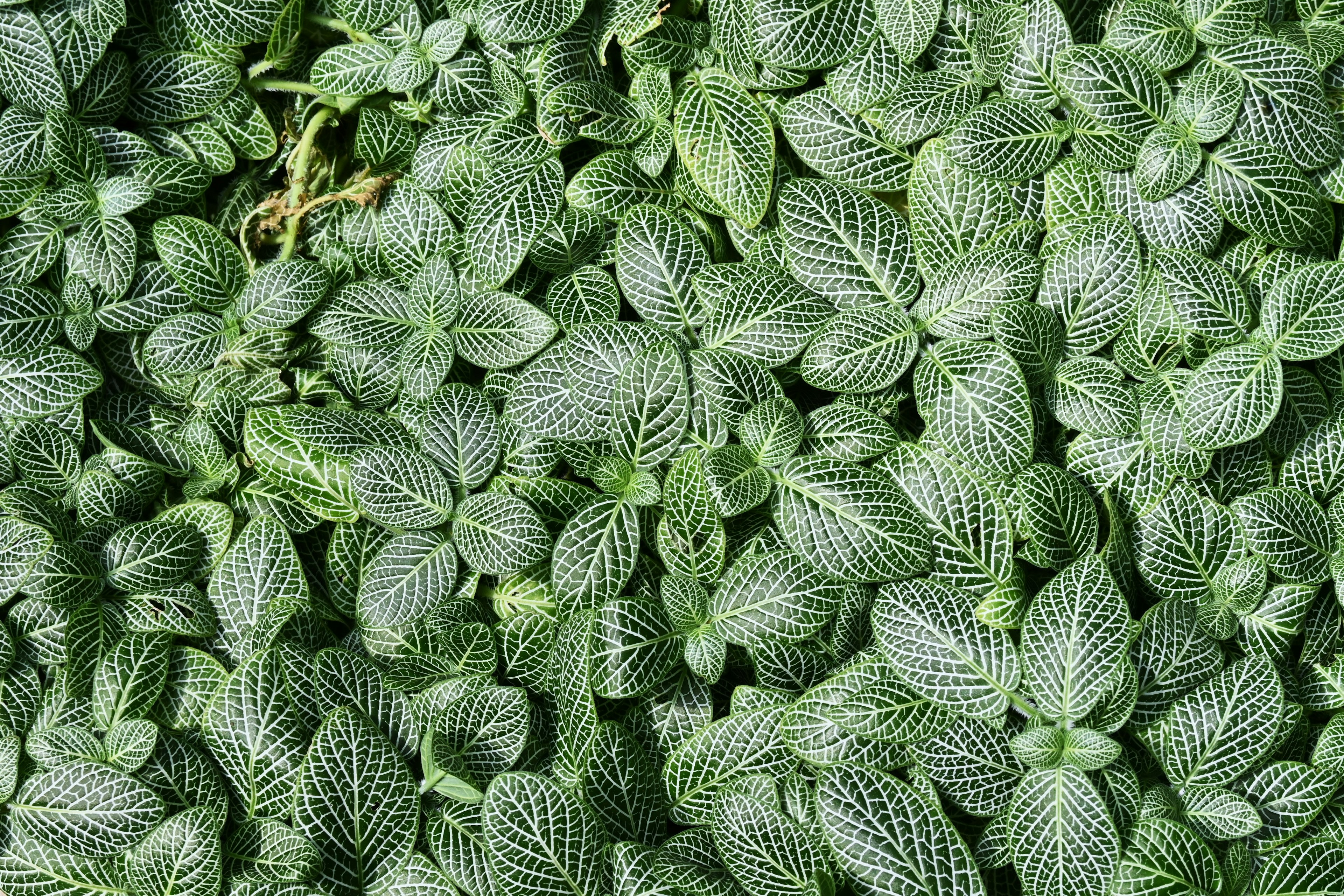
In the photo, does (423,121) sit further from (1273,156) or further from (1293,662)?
(1293,662)

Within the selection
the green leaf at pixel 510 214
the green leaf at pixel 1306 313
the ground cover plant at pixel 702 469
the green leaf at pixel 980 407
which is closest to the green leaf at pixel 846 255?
the ground cover plant at pixel 702 469

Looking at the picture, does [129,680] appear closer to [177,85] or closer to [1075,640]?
[177,85]

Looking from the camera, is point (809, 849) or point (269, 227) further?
point (269, 227)

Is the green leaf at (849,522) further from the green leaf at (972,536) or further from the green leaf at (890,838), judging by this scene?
the green leaf at (890,838)

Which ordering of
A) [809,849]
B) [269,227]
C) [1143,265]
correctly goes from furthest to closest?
1. [269,227]
2. [1143,265]
3. [809,849]

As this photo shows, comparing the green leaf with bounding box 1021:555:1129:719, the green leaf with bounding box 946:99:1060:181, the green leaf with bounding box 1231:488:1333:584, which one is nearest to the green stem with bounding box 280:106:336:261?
the green leaf with bounding box 946:99:1060:181

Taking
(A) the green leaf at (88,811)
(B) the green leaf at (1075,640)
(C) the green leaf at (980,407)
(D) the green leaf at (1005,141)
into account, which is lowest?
(A) the green leaf at (88,811)

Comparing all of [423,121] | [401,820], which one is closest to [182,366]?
[423,121]
